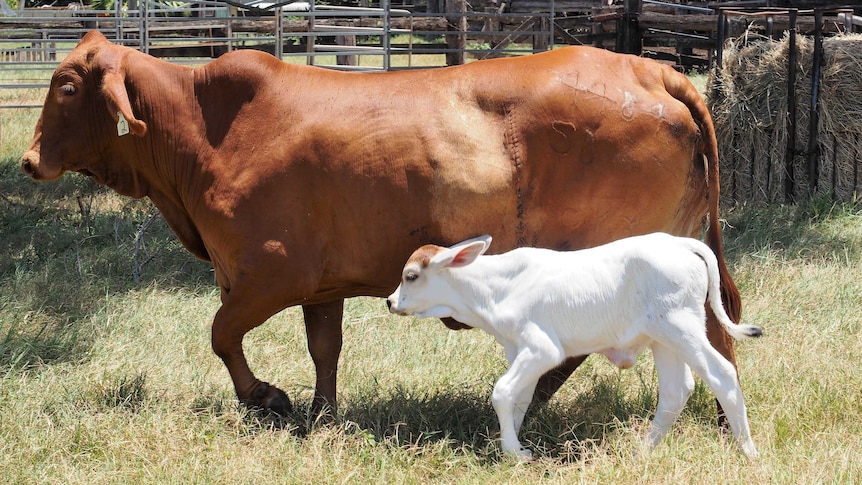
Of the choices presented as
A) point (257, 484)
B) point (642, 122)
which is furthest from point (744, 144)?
point (257, 484)

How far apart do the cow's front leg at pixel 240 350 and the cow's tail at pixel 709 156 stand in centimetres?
222

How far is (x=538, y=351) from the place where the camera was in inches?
172

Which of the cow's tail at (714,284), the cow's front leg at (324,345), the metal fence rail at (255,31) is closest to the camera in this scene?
the cow's tail at (714,284)

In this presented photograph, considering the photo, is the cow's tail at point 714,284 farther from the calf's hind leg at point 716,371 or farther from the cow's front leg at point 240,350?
the cow's front leg at point 240,350

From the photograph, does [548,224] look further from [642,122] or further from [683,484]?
[683,484]

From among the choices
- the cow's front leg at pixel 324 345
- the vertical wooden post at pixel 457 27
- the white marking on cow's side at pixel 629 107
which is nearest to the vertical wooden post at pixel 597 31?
the vertical wooden post at pixel 457 27

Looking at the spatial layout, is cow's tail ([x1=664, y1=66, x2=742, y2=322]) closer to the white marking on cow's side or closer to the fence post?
the white marking on cow's side

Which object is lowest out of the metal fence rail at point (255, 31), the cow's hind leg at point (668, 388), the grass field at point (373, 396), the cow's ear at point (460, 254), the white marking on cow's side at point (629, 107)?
the grass field at point (373, 396)

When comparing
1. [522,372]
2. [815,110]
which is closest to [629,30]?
[815,110]

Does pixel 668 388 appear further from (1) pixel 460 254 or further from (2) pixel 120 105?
(2) pixel 120 105

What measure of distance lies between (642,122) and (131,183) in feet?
8.79

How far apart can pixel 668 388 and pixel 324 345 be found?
1.88m

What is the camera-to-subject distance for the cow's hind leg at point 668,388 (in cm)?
452

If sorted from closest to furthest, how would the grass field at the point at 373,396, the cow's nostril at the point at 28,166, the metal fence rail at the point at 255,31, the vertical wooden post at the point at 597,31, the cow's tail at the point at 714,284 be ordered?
the cow's tail at the point at 714,284
the grass field at the point at 373,396
the cow's nostril at the point at 28,166
the metal fence rail at the point at 255,31
the vertical wooden post at the point at 597,31
